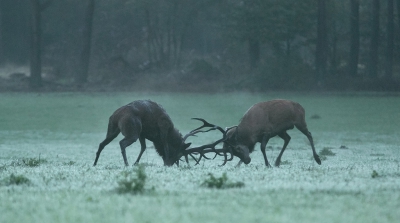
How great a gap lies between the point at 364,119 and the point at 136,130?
20589mm

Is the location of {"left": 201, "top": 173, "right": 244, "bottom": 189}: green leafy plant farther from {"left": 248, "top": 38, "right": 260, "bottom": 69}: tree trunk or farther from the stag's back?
{"left": 248, "top": 38, "right": 260, "bottom": 69}: tree trunk

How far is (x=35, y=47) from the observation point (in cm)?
4962

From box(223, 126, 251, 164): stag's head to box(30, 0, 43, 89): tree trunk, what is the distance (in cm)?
3524

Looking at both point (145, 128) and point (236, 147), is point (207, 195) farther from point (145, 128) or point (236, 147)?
point (145, 128)

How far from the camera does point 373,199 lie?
Answer: 8.55m

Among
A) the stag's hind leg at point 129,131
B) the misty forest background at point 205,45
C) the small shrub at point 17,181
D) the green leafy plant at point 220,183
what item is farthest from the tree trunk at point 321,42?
the green leafy plant at point 220,183

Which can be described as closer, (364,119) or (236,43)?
(364,119)

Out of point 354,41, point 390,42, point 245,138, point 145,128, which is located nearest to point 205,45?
point 354,41

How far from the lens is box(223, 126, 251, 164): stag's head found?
48.6 feet

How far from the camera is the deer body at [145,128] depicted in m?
14.3

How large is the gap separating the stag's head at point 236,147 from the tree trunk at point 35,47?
3524cm

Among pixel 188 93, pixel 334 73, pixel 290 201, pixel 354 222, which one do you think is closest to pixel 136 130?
pixel 290 201

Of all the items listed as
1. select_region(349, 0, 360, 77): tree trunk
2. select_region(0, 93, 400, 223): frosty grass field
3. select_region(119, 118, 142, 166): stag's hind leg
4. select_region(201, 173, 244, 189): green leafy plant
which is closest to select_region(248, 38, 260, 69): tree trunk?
select_region(349, 0, 360, 77): tree trunk

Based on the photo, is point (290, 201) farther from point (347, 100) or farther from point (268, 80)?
point (268, 80)
